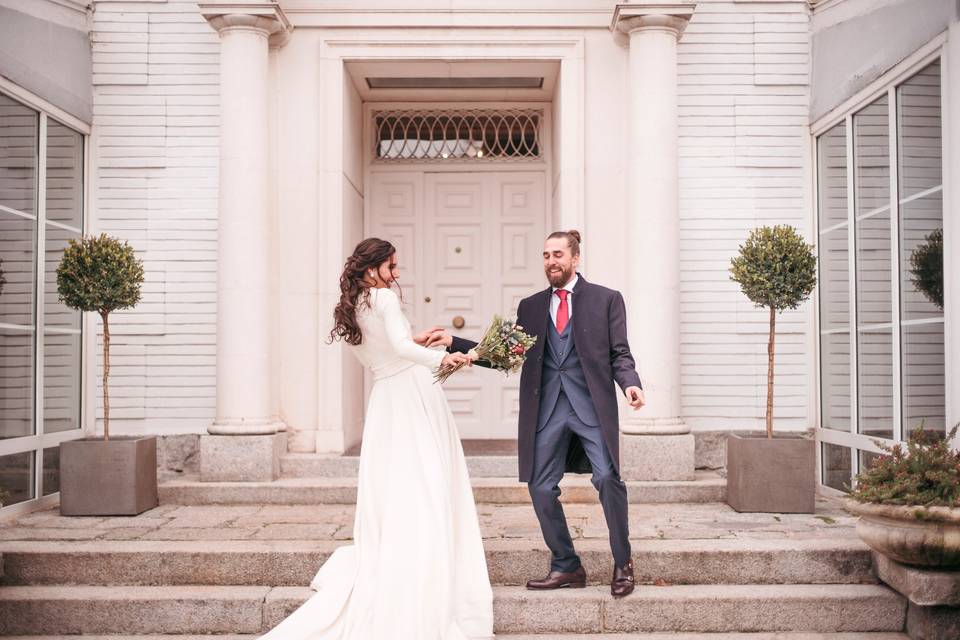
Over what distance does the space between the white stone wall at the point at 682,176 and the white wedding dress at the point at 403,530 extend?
122 inches

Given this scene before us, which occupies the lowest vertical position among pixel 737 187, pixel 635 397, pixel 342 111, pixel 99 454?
pixel 99 454

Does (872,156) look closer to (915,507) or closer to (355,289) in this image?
(915,507)

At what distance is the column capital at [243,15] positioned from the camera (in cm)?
716

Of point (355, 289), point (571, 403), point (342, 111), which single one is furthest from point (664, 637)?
point (342, 111)

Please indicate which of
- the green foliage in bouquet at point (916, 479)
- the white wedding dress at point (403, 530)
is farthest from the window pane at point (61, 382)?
the green foliage in bouquet at point (916, 479)

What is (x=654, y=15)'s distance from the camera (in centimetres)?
720

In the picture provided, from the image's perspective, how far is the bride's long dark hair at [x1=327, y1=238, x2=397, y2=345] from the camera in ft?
15.4

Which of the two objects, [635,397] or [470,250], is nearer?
[635,397]

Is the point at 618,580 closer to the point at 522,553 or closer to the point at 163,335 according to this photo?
the point at 522,553

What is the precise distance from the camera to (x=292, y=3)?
7.66 metres

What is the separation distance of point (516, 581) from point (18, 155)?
16.0ft

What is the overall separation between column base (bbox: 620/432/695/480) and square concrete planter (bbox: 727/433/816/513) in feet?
2.30

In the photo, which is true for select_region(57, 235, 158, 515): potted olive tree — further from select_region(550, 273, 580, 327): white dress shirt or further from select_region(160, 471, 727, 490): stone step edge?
select_region(550, 273, 580, 327): white dress shirt

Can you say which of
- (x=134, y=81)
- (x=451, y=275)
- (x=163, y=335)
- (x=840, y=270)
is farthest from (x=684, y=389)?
(x=134, y=81)
